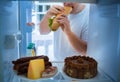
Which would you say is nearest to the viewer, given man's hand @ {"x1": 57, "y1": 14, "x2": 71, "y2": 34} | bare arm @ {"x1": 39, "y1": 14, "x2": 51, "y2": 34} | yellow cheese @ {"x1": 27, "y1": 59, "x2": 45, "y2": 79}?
yellow cheese @ {"x1": 27, "y1": 59, "x2": 45, "y2": 79}

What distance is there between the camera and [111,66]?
0.86m

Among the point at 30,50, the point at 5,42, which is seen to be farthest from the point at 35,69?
the point at 30,50

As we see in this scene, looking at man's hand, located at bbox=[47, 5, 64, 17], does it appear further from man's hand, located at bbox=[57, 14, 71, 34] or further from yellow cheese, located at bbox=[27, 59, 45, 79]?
yellow cheese, located at bbox=[27, 59, 45, 79]

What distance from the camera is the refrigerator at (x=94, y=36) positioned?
69 cm

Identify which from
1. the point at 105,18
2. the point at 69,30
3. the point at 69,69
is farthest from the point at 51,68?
the point at 69,30

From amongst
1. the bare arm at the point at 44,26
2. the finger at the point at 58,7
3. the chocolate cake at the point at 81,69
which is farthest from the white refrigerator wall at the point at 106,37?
the bare arm at the point at 44,26

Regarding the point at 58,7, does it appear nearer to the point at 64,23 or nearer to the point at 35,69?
the point at 64,23

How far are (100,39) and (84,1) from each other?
0.26 meters

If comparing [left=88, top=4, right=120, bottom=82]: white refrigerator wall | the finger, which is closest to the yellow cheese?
[left=88, top=4, right=120, bottom=82]: white refrigerator wall

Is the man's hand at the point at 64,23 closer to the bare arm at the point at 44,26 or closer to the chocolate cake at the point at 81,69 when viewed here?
the bare arm at the point at 44,26

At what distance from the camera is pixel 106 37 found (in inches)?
37.3

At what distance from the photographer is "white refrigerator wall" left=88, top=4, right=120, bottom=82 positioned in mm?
798

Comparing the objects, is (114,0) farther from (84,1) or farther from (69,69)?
(69,69)

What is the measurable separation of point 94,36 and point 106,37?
0.73 ft
